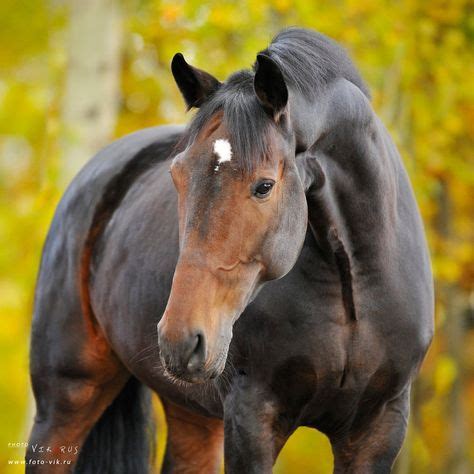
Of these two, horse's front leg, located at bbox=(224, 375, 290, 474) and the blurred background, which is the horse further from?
the blurred background

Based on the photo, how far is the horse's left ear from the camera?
362 cm

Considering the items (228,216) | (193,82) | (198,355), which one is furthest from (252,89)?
(198,355)

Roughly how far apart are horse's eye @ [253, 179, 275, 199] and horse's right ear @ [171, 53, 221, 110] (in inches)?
19.8

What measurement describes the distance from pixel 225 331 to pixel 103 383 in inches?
85.8

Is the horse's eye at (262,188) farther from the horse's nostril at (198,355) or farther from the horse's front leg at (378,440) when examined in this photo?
the horse's front leg at (378,440)

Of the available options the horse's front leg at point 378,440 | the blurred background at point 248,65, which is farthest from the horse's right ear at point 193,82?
the blurred background at point 248,65

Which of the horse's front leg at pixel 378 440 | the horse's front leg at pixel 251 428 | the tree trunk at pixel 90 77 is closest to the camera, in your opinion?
the horse's front leg at pixel 251 428

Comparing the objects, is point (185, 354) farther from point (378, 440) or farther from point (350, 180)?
point (378, 440)

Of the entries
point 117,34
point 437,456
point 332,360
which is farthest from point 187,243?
point 437,456

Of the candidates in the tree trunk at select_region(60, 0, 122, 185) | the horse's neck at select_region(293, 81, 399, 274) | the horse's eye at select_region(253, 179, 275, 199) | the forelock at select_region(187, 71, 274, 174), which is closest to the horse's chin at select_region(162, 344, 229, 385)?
the horse's eye at select_region(253, 179, 275, 199)

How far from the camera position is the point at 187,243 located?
140 inches

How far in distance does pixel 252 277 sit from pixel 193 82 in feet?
2.62

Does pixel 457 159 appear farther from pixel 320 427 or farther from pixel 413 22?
pixel 320 427

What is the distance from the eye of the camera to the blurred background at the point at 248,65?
991cm
